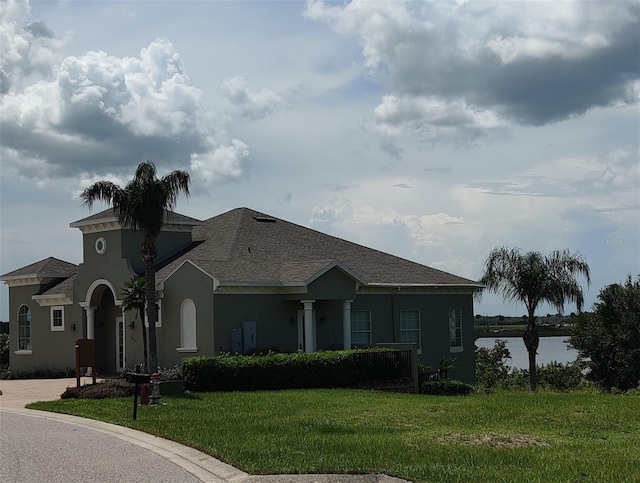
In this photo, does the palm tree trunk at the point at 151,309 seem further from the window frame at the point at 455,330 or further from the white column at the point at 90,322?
the window frame at the point at 455,330

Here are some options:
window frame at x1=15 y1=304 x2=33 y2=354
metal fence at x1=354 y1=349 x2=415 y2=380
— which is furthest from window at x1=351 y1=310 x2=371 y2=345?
window frame at x1=15 y1=304 x2=33 y2=354

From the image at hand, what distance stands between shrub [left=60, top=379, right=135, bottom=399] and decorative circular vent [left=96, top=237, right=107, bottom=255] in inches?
383

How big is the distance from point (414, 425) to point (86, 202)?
12739 millimetres

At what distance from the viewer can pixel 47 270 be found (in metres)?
36.1

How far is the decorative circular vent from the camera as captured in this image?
106 ft

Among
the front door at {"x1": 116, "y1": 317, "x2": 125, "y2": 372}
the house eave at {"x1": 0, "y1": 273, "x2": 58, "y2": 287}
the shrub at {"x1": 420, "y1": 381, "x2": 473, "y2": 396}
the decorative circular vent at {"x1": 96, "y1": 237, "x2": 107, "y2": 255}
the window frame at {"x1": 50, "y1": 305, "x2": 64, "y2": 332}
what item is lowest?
the shrub at {"x1": 420, "y1": 381, "x2": 473, "y2": 396}

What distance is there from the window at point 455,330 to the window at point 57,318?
A: 15590mm

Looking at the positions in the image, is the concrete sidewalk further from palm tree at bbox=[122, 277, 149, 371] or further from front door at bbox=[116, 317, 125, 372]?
front door at bbox=[116, 317, 125, 372]

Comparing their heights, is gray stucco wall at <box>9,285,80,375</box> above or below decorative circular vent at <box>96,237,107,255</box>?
below

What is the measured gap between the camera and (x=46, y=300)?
35000mm

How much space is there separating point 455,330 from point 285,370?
1206 cm

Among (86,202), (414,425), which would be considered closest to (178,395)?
(86,202)

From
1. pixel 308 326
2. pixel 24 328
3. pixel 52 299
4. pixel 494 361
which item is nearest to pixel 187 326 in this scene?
pixel 308 326

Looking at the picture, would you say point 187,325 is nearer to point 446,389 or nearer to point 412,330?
point 446,389
